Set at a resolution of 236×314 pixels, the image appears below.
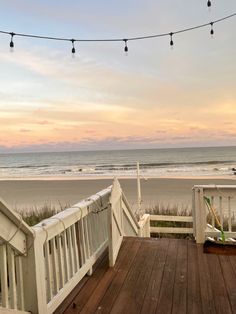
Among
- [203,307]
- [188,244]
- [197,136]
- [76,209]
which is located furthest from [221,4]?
[197,136]

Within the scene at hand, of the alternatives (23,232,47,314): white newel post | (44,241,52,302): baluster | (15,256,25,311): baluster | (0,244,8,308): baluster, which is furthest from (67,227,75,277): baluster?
(0,244,8,308): baluster

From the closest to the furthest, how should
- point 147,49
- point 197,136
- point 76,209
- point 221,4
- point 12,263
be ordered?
1. point 12,263
2. point 76,209
3. point 221,4
4. point 147,49
5. point 197,136

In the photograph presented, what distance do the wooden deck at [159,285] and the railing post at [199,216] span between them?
27cm

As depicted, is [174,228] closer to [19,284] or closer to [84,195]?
[19,284]

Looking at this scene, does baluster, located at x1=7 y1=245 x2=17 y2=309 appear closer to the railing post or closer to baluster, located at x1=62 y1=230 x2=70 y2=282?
baluster, located at x1=62 y1=230 x2=70 y2=282

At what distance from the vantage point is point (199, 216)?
4.27 metres

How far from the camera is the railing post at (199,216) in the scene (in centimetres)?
424

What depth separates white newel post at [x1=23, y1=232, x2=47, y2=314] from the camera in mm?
1940

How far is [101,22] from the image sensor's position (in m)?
6.74

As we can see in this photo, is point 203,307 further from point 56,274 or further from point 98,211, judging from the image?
point 98,211

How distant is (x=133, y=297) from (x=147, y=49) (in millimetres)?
6355

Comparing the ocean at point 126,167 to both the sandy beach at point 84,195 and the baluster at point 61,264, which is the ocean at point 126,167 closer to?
the sandy beach at point 84,195

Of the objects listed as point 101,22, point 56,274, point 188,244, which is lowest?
point 188,244

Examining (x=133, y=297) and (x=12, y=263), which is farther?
(x=133, y=297)
